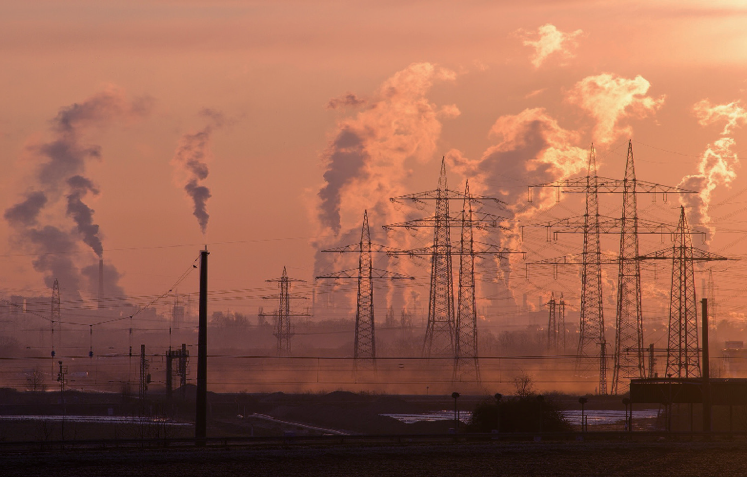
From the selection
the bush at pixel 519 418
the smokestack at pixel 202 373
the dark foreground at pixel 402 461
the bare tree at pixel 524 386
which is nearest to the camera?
the dark foreground at pixel 402 461

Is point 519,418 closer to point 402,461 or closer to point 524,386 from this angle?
point 402,461

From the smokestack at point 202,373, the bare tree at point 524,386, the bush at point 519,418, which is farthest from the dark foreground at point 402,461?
the bare tree at point 524,386

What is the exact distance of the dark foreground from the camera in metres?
31.7

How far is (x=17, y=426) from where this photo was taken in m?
64.9

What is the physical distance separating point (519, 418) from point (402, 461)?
22.0 m

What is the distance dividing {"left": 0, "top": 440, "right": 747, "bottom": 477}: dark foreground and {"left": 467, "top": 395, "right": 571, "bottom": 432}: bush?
14812 millimetres

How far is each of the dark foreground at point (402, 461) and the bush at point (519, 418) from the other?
48.6 ft

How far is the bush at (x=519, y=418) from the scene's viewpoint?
5466 centimetres

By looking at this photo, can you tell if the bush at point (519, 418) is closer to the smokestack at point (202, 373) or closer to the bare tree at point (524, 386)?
the bare tree at point (524, 386)

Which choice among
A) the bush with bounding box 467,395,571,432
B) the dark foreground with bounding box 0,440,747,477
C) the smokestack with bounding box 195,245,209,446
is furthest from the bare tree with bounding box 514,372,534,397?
the smokestack with bounding box 195,245,209,446

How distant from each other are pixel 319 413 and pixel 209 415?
29.8 ft

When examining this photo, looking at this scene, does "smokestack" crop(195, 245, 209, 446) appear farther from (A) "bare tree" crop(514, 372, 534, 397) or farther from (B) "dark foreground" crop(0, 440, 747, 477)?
(A) "bare tree" crop(514, 372, 534, 397)

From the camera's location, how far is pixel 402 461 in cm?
3462

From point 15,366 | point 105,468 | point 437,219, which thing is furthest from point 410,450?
point 15,366
